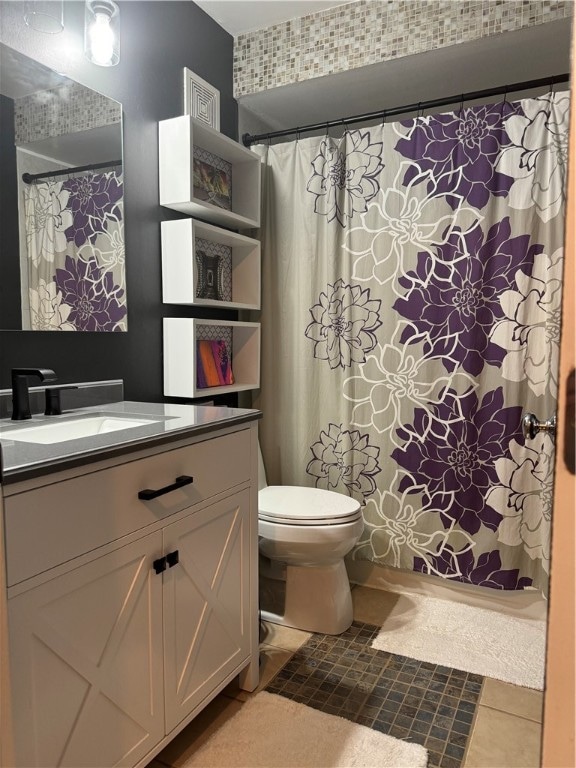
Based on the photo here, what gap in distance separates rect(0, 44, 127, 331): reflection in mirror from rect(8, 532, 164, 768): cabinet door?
2.59 ft

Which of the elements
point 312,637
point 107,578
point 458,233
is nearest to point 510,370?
point 458,233

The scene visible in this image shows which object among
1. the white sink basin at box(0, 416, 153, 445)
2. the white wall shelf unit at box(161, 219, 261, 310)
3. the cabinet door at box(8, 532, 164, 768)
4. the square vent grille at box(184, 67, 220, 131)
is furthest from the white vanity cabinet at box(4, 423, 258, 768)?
the square vent grille at box(184, 67, 220, 131)

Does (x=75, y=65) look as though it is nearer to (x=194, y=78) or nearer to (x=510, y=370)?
(x=194, y=78)

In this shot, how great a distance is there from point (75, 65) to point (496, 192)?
157 cm

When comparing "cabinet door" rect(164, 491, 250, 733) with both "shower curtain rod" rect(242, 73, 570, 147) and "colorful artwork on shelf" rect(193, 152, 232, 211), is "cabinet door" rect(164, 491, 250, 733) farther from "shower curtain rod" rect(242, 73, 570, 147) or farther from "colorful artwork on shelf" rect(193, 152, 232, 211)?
"shower curtain rod" rect(242, 73, 570, 147)

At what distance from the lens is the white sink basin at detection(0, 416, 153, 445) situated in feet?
4.57

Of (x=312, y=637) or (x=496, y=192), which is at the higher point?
(x=496, y=192)

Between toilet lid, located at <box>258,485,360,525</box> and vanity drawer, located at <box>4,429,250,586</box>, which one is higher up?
vanity drawer, located at <box>4,429,250,586</box>

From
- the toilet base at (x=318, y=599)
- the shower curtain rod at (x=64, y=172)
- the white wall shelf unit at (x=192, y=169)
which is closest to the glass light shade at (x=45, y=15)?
the shower curtain rod at (x=64, y=172)

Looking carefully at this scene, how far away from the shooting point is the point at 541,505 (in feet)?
6.96

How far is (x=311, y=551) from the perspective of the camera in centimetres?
198

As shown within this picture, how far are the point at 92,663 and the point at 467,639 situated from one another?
1.49 meters

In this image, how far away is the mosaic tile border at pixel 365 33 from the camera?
6.55 feet

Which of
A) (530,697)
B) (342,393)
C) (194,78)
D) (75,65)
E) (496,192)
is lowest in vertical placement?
(530,697)
